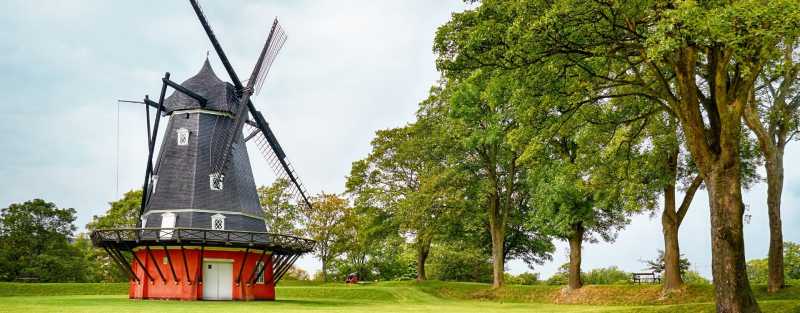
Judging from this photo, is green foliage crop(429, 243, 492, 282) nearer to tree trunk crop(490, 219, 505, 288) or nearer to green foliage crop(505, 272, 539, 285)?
green foliage crop(505, 272, 539, 285)

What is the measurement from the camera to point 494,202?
3947 centimetres

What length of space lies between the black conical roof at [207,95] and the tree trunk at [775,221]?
1010 inches

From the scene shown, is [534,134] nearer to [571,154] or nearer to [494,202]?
[571,154]

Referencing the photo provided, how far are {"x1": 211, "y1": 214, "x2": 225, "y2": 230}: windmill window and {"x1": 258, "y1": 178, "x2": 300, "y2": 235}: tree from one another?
2061cm

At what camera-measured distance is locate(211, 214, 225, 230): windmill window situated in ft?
106

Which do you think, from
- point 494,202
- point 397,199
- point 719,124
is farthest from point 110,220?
point 719,124

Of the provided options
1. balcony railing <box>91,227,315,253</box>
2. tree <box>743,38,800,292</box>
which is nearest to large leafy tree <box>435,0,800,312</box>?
tree <box>743,38,800,292</box>

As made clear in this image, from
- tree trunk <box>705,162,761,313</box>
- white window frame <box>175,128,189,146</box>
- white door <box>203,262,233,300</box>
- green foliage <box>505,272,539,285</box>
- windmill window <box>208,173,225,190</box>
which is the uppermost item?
white window frame <box>175,128,189,146</box>

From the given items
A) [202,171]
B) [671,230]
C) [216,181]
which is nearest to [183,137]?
[202,171]

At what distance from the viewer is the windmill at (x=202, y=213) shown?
31328mm

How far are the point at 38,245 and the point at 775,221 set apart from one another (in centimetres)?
4688

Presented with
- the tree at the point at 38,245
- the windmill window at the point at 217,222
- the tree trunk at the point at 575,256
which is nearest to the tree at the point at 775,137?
the tree trunk at the point at 575,256

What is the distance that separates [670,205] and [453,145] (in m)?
14.7

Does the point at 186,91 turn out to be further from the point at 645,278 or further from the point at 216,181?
the point at 645,278
